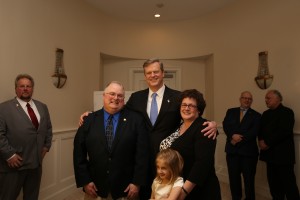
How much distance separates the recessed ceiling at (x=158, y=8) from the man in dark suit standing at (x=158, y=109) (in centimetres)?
289

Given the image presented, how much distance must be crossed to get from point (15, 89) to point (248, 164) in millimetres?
2805

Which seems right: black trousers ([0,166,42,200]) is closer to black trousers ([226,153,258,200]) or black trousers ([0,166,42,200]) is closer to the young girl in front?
the young girl in front

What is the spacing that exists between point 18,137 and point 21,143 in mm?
64

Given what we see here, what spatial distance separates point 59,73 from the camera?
3691 mm

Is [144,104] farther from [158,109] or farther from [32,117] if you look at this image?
[32,117]

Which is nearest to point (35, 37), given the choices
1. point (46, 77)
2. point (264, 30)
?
point (46, 77)

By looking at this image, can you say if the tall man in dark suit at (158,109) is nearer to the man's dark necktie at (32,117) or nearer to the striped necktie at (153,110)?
the striped necktie at (153,110)

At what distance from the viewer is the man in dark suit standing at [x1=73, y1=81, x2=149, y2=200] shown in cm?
177

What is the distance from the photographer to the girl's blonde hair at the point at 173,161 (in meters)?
1.48

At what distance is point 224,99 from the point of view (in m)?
4.75

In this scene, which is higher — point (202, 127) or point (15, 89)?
point (15, 89)

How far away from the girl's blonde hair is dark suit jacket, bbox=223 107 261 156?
2042 mm

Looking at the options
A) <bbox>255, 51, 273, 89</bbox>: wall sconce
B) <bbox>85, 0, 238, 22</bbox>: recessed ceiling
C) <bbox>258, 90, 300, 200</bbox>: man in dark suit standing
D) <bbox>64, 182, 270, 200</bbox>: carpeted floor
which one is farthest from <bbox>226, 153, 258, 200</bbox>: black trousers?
<bbox>85, 0, 238, 22</bbox>: recessed ceiling

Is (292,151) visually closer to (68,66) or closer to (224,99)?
(224,99)
